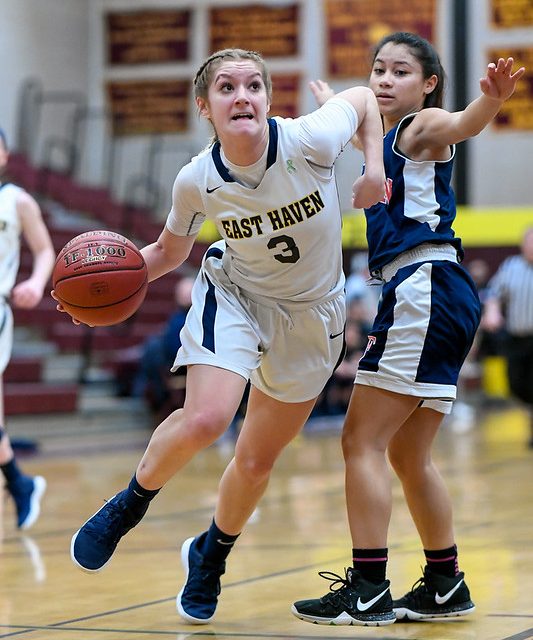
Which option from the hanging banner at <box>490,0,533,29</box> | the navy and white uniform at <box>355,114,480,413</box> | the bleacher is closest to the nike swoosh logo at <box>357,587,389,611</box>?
the navy and white uniform at <box>355,114,480,413</box>

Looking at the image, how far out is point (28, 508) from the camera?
581 cm

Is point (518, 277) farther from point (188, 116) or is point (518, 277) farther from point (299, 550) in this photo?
point (188, 116)

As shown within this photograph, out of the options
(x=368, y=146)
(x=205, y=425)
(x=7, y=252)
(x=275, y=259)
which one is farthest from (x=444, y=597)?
(x=7, y=252)

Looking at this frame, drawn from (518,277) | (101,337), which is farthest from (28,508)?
(101,337)

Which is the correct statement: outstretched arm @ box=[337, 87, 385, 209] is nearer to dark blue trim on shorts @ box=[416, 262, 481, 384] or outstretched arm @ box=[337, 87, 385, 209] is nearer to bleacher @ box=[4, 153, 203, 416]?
dark blue trim on shorts @ box=[416, 262, 481, 384]

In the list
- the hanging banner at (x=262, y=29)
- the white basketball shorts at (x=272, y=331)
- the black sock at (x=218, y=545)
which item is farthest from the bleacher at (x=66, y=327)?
the white basketball shorts at (x=272, y=331)

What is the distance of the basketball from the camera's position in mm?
3682

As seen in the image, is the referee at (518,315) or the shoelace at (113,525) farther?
the referee at (518,315)

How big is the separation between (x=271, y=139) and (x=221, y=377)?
71 cm

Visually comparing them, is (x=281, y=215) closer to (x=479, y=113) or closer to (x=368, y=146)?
(x=368, y=146)

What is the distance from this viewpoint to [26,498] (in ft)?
19.2

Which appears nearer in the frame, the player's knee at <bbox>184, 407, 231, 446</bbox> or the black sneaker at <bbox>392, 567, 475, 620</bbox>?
the player's knee at <bbox>184, 407, 231, 446</bbox>

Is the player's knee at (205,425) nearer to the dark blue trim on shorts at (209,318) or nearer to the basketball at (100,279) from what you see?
the dark blue trim on shorts at (209,318)

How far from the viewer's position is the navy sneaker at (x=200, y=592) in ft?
12.3
